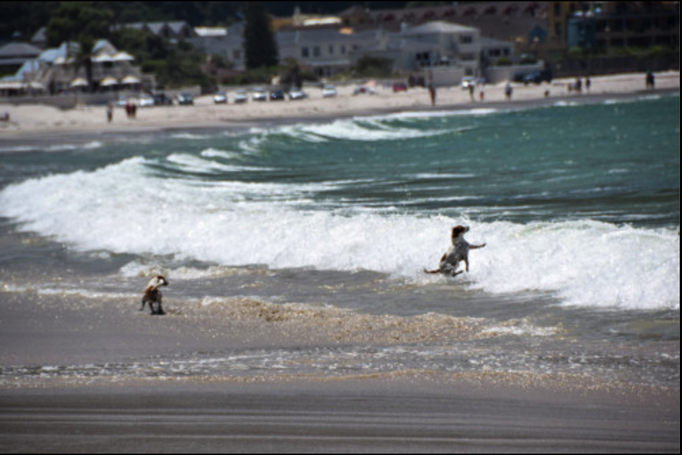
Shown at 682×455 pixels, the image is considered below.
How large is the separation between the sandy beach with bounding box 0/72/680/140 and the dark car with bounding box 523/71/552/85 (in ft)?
3.88

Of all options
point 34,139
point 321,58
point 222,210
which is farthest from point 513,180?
point 321,58

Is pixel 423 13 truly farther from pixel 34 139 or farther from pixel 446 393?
pixel 446 393

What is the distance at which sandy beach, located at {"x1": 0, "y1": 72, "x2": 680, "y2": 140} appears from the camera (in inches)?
2421

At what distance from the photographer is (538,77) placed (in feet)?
287

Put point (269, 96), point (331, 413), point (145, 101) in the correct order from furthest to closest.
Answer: point (269, 96) → point (145, 101) → point (331, 413)

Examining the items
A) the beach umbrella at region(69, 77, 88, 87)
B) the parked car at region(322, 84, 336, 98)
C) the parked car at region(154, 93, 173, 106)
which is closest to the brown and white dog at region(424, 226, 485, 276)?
the parked car at region(154, 93, 173, 106)

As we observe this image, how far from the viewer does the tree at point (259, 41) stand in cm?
10388

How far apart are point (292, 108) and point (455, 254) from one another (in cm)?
5818

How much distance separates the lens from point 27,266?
1794 centimetres

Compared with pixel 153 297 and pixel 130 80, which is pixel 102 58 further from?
pixel 153 297

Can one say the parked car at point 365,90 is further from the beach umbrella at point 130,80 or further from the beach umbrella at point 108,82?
the beach umbrella at point 108,82

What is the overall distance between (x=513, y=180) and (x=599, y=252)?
1390 centimetres

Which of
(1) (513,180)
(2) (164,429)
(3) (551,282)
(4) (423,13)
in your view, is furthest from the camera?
(4) (423,13)

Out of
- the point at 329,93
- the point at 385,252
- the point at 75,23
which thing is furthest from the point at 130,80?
the point at 385,252
